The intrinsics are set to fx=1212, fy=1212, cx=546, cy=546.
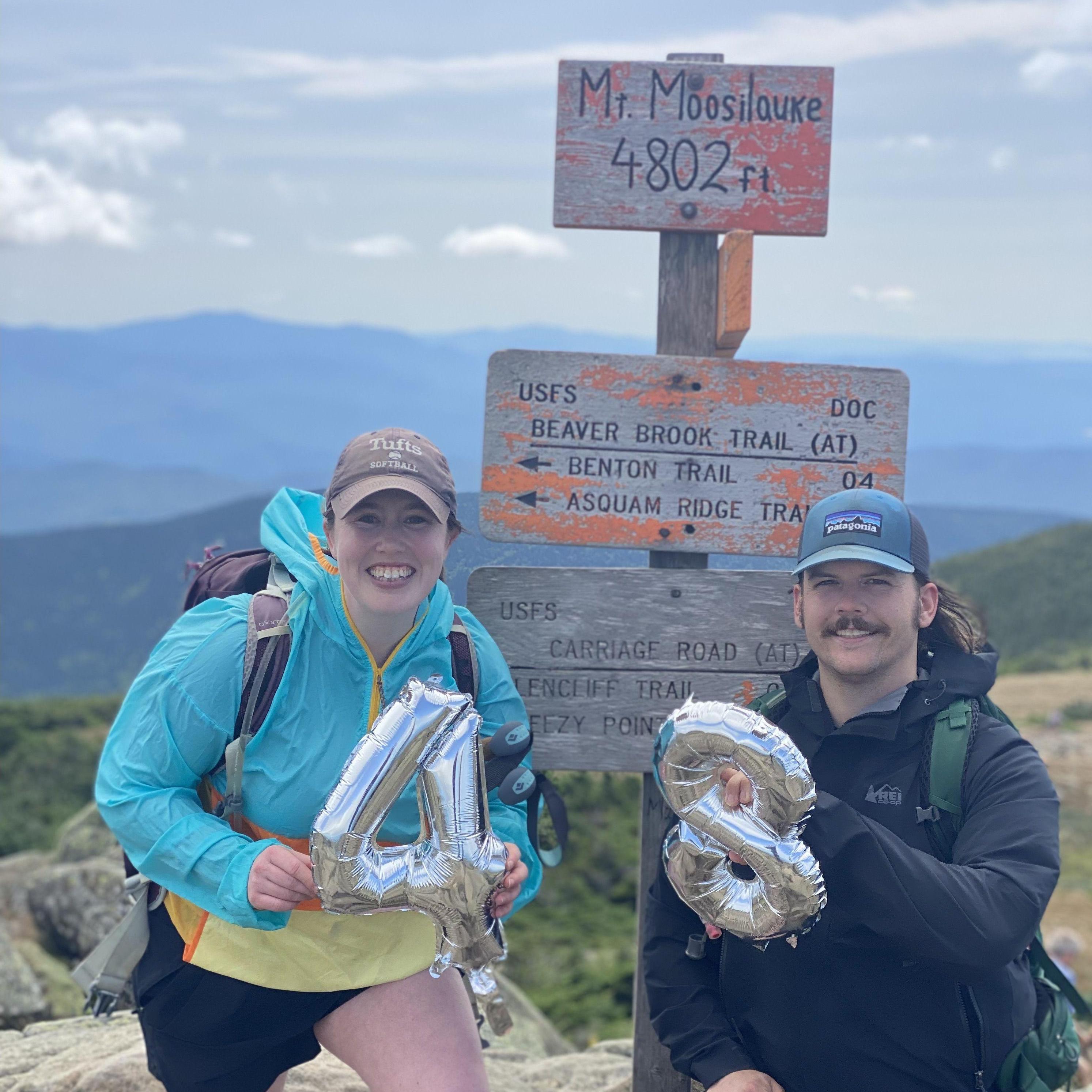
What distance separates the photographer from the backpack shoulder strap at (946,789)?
2.88 meters

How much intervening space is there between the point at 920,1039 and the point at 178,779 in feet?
6.11

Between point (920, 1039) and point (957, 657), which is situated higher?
point (957, 657)

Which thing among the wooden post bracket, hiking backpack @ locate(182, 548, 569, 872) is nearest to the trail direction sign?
the wooden post bracket

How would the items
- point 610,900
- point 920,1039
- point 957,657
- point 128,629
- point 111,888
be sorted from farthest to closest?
point 128,629 < point 610,900 < point 111,888 < point 957,657 < point 920,1039

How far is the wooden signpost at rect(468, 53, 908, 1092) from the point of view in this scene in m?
4.18

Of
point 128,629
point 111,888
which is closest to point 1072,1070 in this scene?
point 111,888

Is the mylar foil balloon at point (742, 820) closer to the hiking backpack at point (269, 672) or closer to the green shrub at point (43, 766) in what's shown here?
the hiking backpack at point (269, 672)

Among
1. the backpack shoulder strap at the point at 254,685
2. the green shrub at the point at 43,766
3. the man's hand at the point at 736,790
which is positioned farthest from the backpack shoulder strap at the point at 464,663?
the green shrub at the point at 43,766

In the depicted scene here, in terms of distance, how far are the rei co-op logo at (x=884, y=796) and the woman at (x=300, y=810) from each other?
2.85 ft

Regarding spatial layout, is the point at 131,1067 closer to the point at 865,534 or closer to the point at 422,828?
the point at 422,828

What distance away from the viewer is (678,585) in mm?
4230

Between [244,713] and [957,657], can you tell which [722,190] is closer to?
[957,657]

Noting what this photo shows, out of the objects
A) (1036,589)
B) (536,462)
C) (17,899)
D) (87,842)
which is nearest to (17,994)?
Result: (17,899)

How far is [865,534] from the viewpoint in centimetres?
302
